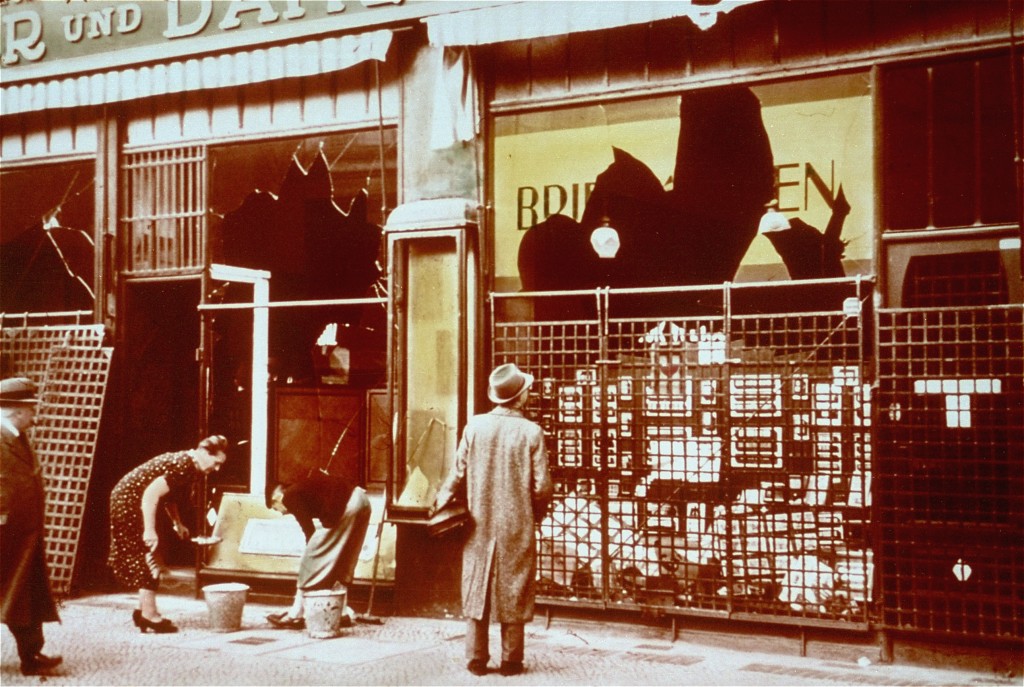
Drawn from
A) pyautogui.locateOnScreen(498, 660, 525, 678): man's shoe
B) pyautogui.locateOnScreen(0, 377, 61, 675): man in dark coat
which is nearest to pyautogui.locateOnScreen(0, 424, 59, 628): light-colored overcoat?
pyautogui.locateOnScreen(0, 377, 61, 675): man in dark coat

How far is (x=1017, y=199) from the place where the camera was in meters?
7.31

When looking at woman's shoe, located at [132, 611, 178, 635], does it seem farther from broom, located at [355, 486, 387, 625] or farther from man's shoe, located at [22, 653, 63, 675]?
broom, located at [355, 486, 387, 625]

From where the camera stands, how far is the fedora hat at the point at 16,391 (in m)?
7.45

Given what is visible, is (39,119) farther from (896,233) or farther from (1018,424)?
(1018,424)

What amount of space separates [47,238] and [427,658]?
6273 mm

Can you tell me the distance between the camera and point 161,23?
10.5m

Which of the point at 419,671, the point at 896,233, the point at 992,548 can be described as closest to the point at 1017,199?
the point at 896,233

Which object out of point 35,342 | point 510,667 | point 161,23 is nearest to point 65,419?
point 35,342

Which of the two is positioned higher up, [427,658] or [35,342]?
[35,342]

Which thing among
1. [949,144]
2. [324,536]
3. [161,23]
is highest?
[161,23]

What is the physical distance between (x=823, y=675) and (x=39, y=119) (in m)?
8.99

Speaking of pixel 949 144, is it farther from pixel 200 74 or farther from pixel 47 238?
pixel 47 238

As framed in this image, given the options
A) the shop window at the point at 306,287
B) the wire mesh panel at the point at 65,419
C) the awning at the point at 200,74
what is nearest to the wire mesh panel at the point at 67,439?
the wire mesh panel at the point at 65,419

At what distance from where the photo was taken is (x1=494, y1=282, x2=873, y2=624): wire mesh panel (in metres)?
7.83
